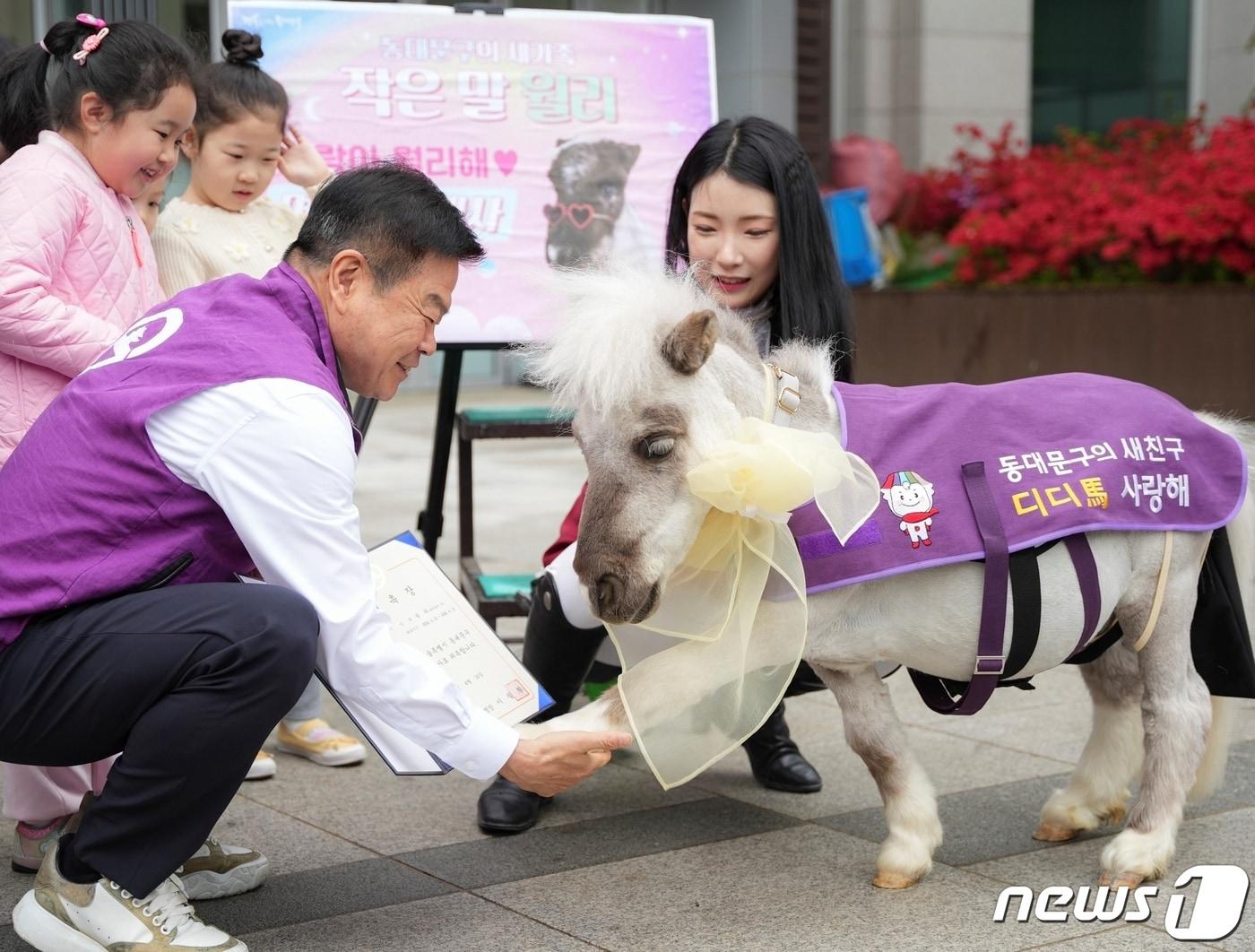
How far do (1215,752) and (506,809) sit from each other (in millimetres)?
1646

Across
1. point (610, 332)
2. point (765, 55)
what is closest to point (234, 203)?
point (610, 332)

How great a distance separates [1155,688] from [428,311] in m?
1.70

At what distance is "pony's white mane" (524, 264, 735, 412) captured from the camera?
267cm

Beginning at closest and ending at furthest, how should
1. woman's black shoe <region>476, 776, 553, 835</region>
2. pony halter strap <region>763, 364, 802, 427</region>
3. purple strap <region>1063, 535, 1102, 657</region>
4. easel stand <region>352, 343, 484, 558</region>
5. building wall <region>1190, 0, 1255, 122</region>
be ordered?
pony halter strap <region>763, 364, 802, 427</region>
purple strap <region>1063, 535, 1102, 657</region>
woman's black shoe <region>476, 776, 553, 835</region>
easel stand <region>352, 343, 484, 558</region>
building wall <region>1190, 0, 1255, 122</region>

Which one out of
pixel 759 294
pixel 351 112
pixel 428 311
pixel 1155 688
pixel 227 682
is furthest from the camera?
pixel 351 112

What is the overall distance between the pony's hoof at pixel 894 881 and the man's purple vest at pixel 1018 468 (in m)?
0.65

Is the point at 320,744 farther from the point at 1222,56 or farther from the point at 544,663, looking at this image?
the point at 1222,56

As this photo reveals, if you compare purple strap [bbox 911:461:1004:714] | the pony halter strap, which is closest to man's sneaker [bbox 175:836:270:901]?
the pony halter strap

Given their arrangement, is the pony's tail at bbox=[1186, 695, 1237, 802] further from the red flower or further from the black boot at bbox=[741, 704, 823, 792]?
the red flower

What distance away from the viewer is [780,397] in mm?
2838

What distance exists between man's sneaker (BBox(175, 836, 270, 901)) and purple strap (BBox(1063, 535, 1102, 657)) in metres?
1.80

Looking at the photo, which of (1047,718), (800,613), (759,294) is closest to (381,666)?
(800,613)

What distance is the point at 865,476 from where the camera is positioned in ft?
9.07

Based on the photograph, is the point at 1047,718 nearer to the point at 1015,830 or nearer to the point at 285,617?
the point at 1015,830
